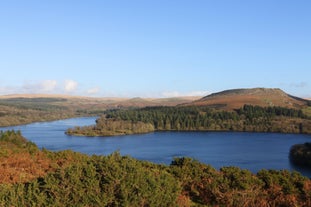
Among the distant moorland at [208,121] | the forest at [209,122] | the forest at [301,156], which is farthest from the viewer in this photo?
the forest at [209,122]

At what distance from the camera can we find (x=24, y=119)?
177m

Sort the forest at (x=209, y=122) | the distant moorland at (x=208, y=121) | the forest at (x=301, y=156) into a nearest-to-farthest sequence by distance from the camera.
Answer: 1. the forest at (x=301, y=156)
2. the distant moorland at (x=208, y=121)
3. the forest at (x=209, y=122)

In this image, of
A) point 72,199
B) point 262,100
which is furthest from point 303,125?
point 72,199

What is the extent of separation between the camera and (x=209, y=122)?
145 metres

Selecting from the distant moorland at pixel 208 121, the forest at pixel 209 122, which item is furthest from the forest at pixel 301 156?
the forest at pixel 209 122

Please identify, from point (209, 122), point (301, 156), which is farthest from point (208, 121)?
point (301, 156)

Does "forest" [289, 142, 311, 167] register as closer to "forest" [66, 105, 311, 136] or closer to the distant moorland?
the distant moorland

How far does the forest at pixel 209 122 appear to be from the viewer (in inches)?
5172

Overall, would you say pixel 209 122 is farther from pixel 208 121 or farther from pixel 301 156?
pixel 301 156

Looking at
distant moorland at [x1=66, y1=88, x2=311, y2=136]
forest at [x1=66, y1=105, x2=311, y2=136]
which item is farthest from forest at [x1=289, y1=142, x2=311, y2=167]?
forest at [x1=66, y1=105, x2=311, y2=136]

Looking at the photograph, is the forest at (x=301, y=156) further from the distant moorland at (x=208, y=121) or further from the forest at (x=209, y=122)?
the forest at (x=209, y=122)

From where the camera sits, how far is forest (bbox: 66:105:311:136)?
431 ft

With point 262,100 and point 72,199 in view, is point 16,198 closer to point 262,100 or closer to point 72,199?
point 72,199

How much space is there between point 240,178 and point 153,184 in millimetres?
7359
